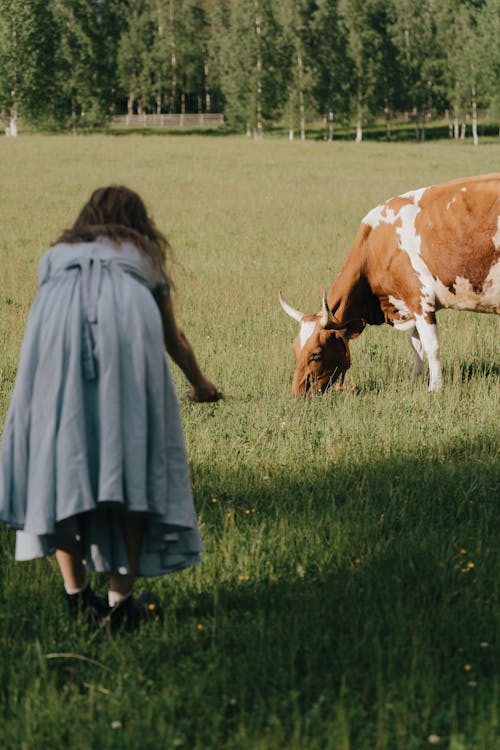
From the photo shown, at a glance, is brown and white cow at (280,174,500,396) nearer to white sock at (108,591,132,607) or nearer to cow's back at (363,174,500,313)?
cow's back at (363,174,500,313)

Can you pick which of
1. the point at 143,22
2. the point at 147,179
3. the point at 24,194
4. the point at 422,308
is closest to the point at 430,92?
the point at 143,22

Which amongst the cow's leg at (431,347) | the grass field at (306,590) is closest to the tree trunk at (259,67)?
the grass field at (306,590)

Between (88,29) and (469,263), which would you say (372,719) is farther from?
(88,29)

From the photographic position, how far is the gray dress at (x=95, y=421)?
3.46m

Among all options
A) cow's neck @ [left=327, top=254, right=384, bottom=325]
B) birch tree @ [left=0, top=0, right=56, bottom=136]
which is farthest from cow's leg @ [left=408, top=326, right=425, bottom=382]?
birch tree @ [left=0, top=0, right=56, bottom=136]

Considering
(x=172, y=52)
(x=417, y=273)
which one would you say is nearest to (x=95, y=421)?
(x=417, y=273)

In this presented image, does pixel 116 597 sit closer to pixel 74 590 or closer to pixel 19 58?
pixel 74 590

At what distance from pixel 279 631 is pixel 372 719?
2.05 ft

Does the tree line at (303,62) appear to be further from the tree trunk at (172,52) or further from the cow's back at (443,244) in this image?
the cow's back at (443,244)

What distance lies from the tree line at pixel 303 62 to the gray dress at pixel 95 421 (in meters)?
68.5

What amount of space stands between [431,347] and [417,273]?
0.67 meters

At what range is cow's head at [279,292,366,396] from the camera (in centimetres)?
789

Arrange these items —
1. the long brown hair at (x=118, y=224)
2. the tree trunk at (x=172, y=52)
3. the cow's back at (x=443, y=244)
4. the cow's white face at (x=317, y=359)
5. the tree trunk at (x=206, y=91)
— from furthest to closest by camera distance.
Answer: the tree trunk at (x=206, y=91)
the tree trunk at (x=172, y=52)
the cow's white face at (x=317, y=359)
the cow's back at (x=443, y=244)
the long brown hair at (x=118, y=224)

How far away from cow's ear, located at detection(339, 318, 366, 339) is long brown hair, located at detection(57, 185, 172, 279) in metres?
4.49
